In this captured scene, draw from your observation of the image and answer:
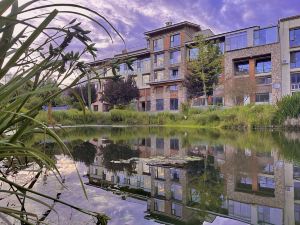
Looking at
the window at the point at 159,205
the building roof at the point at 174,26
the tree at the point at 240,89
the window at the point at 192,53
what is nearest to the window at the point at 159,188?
the window at the point at 159,205

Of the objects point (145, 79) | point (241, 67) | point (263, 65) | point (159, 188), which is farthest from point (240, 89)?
point (159, 188)

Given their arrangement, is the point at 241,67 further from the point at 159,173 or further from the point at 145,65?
the point at 159,173

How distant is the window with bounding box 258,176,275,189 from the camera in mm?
2730

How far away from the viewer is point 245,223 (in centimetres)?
182

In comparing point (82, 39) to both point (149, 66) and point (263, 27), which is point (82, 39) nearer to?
point (263, 27)

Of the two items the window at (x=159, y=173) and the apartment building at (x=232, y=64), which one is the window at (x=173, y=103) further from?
the window at (x=159, y=173)

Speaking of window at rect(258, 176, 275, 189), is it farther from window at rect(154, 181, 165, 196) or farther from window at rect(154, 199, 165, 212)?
window at rect(154, 199, 165, 212)

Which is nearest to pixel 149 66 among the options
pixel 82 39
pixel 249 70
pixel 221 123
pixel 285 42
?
pixel 249 70

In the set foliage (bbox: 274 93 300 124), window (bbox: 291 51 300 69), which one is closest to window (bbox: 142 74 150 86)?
window (bbox: 291 51 300 69)

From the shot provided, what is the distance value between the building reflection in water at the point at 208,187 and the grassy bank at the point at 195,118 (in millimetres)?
8030

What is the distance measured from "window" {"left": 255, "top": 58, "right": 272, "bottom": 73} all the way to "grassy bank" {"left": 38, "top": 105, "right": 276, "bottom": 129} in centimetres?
779

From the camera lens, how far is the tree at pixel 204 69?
26.9m

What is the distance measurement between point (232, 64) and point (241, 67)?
829 mm

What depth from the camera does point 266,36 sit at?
2616cm
